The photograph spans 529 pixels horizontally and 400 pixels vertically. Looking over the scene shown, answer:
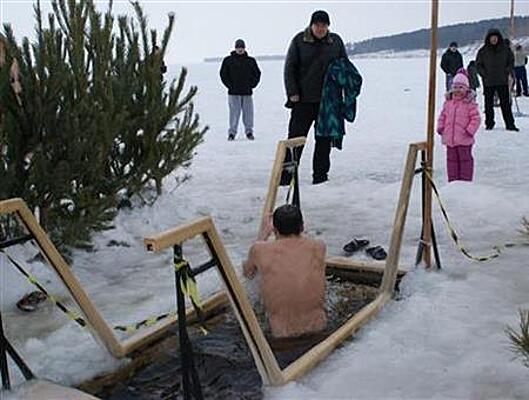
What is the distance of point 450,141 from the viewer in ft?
24.8

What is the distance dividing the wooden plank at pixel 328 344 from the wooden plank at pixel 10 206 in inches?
53.8

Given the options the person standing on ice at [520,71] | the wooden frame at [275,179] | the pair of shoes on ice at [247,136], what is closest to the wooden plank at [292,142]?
the wooden frame at [275,179]

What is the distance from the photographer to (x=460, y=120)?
7.52 meters

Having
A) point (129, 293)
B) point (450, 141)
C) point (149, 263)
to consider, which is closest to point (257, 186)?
point (450, 141)

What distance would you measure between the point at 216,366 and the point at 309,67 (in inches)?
182

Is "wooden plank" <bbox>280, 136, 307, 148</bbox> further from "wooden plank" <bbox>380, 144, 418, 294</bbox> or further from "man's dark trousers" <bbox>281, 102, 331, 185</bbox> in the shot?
"man's dark trousers" <bbox>281, 102, 331, 185</bbox>

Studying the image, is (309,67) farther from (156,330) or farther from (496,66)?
(496,66)

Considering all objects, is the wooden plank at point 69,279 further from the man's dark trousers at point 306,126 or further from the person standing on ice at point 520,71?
the person standing on ice at point 520,71

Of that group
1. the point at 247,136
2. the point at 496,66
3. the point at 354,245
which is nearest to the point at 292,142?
the point at 354,245

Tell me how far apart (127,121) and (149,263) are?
41.3 inches

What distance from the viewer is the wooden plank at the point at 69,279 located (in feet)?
10.7

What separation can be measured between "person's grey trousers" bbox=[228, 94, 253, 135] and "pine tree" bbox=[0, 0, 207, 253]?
258 inches

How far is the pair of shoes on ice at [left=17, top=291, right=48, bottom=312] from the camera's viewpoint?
15.1ft

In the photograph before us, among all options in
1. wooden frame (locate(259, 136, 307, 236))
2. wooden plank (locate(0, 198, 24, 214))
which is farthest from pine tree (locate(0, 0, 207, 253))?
wooden plank (locate(0, 198, 24, 214))
